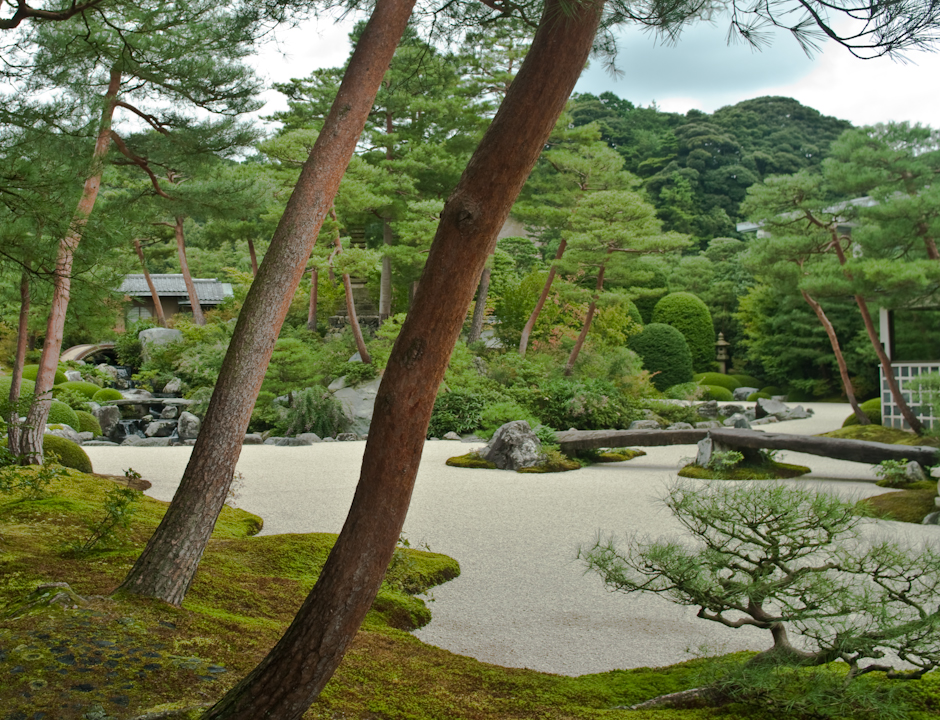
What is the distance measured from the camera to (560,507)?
5.81 meters

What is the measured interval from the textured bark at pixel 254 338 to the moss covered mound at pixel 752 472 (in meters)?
5.14

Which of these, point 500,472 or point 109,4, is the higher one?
point 109,4

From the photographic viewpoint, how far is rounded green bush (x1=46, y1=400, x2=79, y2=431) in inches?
375

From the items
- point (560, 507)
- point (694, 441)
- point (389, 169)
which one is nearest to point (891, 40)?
point (560, 507)

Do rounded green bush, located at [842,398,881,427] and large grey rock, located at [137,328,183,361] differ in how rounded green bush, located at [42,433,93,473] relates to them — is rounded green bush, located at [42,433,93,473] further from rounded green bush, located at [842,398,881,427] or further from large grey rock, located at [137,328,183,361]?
large grey rock, located at [137,328,183,361]

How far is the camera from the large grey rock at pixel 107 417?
11391 mm

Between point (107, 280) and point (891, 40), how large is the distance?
5.47 meters

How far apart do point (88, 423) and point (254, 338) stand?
8882 millimetres

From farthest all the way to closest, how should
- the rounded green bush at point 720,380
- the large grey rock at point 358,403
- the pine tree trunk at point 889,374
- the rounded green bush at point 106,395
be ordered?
the rounded green bush at point 720,380 < the rounded green bush at point 106,395 < the large grey rock at point 358,403 < the pine tree trunk at point 889,374

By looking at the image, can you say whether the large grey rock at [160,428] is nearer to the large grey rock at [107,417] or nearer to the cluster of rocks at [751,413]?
the large grey rock at [107,417]

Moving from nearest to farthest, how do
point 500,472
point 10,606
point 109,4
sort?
point 10,606 → point 109,4 → point 500,472

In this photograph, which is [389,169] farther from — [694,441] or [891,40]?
[891,40]

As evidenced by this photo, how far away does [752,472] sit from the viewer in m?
7.05

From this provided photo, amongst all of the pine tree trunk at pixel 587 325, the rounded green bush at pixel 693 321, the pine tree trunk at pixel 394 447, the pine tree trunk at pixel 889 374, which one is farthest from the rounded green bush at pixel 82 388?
the rounded green bush at pixel 693 321
